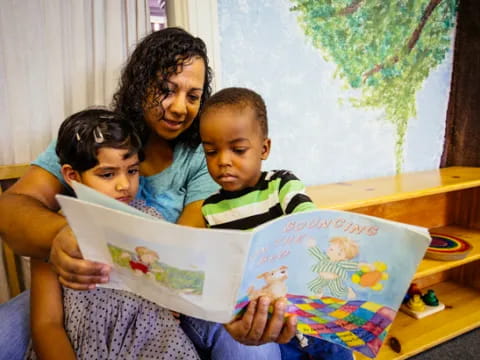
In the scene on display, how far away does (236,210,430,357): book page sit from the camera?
56 cm

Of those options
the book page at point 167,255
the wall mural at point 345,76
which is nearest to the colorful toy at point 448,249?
the wall mural at point 345,76

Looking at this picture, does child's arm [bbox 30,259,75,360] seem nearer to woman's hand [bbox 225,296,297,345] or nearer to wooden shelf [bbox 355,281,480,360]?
woman's hand [bbox 225,296,297,345]

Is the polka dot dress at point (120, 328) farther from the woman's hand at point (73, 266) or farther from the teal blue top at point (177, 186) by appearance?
Result: the teal blue top at point (177, 186)

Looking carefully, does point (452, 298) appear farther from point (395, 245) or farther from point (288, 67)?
point (395, 245)

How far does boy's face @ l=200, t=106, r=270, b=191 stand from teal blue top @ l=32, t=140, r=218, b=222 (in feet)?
0.60

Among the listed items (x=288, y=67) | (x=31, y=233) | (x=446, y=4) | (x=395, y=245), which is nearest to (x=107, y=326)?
(x=31, y=233)

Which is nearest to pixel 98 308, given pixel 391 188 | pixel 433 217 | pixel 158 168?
pixel 158 168

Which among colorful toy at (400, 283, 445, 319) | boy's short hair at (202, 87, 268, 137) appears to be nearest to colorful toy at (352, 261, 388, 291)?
boy's short hair at (202, 87, 268, 137)

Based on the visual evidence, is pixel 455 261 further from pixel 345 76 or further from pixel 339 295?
pixel 339 295

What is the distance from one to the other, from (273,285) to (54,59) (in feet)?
3.58

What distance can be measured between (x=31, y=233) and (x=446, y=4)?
221cm

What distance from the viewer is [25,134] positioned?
3.92 feet

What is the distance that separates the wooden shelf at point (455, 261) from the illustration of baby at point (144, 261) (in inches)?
51.8

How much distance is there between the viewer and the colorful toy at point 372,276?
60cm
